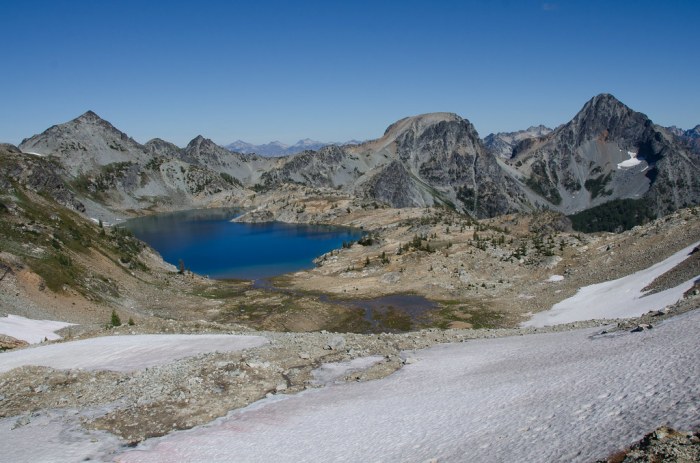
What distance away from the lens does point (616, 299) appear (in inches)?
1781

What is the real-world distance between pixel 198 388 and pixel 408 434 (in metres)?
8.74

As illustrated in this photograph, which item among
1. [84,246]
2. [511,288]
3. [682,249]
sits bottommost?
[511,288]

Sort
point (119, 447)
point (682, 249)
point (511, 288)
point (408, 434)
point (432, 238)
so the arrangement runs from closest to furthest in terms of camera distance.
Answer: point (408, 434) < point (119, 447) < point (682, 249) < point (511, 288) < point (432, 238)

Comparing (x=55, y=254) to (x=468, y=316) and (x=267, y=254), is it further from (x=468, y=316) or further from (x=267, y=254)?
(x=267, y=254)

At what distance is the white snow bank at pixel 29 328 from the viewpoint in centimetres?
3203

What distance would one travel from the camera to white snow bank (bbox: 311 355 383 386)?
1950 centimetres

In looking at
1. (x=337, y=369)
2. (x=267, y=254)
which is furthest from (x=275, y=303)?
(x=267, y=254)

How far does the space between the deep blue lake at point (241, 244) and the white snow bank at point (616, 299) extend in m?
55.7

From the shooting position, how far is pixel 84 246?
5988 cm

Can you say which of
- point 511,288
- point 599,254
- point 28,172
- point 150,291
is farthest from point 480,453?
point 28,172

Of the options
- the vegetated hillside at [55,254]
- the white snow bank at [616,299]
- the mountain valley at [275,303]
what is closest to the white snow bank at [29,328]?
the mountain valley at [275,303]

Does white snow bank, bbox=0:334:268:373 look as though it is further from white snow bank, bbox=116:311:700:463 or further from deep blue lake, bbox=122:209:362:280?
deep blue lake, bbox=122:209:362:280

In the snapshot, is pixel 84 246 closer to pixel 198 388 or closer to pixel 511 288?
pixel 198 388

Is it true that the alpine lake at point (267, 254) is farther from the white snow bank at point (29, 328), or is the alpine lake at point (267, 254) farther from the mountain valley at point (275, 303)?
the white snow bank at point (29, 328)
